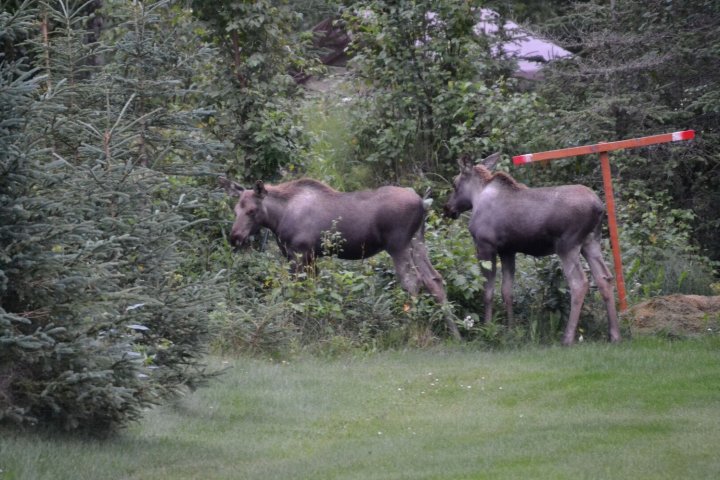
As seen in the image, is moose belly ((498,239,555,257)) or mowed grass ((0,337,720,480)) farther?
moose belly ((498,239,555,257))

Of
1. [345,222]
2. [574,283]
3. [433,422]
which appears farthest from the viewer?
[345,222]

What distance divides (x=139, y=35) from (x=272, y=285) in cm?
393

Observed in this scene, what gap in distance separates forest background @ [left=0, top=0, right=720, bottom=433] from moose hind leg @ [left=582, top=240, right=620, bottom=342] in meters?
0.62

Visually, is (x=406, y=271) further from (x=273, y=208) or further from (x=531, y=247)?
(x=273, y=208)

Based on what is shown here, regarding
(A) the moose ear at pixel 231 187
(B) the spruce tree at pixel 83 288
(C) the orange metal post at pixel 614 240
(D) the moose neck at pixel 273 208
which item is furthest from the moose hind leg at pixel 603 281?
(B) the spruce tree at pixel 83 288

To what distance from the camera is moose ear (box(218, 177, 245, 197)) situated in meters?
16.0

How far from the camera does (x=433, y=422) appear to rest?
10086 mm

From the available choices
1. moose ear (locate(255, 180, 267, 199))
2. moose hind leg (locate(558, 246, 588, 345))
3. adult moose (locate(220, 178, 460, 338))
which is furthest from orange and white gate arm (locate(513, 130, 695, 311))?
moose ear (locate(255, 180, 267, 199))

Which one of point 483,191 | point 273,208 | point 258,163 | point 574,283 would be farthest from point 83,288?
point 258,163

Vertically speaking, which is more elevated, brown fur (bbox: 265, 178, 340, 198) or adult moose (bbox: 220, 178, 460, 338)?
brown fur (bbox: 265, 178, 340, 198)

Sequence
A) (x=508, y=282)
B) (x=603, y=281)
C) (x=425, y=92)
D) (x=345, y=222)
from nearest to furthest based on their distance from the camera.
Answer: (x=603, y=281) < (x=508, y=282) < (x=345, y=222) < (x=425, y=92)

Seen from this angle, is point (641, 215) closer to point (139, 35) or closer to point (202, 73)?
point (202, 73)

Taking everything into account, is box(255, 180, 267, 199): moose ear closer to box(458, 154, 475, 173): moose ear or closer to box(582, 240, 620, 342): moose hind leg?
box(458, 154, 475, 173): moose ear

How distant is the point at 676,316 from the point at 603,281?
1.03 metres
